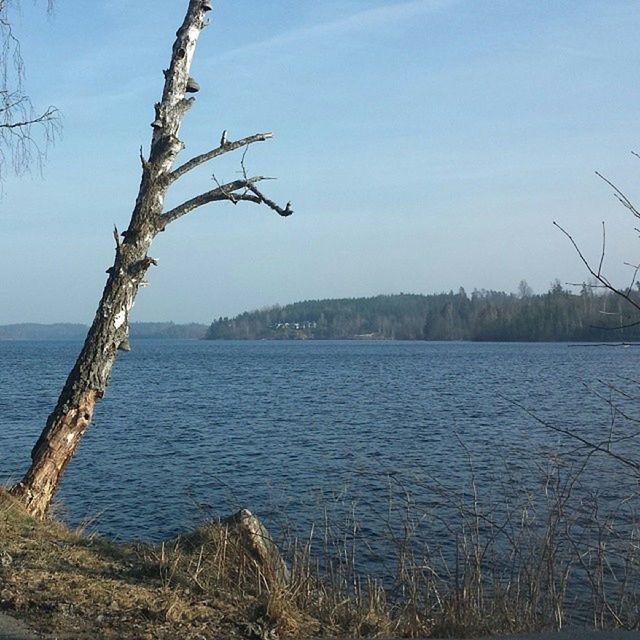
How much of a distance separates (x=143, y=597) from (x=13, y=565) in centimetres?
127

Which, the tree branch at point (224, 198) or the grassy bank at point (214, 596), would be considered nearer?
the grassy bank at point (214, 596)

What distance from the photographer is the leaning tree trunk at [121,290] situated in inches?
359

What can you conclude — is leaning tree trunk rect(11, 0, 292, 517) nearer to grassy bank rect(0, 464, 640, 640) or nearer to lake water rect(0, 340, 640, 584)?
grassy bank rect(0, 464, 640, 640)

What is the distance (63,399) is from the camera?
30.0 ft

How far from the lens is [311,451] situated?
21781 millimetres

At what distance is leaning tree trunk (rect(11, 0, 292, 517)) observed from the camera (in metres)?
9.12

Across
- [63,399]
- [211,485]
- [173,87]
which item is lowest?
[211,485]

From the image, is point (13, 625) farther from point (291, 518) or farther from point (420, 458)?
point (420, 458)

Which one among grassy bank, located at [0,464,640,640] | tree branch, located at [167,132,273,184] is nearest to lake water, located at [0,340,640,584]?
grassy bank, located at [0,464,640,640]

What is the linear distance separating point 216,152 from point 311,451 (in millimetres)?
13557

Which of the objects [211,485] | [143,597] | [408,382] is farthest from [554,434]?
[408,382]

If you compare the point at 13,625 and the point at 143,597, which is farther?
the point at 143,597

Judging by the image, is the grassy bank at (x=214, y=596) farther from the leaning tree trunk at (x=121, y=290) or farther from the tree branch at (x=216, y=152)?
the tree branch at (x=216, y=152)

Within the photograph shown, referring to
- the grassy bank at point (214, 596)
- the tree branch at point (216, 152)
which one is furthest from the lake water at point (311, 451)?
the tree branch at point (216, 152)
